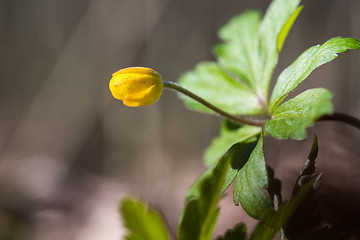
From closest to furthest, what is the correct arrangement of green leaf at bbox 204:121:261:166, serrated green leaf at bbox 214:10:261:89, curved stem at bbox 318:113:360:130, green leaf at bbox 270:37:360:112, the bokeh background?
green leaf at bbox 270:37:360:112 < curved stem at bbox 318:113:360:130 < green leaf at bbox 204:121:261:166 < serrated green leaf at bbox 214:10:261:89 < the bokeh background

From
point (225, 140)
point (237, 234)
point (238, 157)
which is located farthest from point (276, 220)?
point (225, 140)

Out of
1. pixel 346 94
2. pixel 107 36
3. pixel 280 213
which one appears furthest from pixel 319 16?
pixel 280 213

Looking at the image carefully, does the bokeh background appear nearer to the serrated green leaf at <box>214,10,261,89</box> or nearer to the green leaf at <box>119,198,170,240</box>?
the serrated green leaf at <box>214,10,261,89</box>

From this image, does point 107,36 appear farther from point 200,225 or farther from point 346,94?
point 200,225

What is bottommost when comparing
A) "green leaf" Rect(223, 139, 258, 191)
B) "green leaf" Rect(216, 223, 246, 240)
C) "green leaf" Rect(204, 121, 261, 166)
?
"green leaf" Rect(216, 223, 246, 240)

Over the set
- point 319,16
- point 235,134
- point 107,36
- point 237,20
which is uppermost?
point 107,36

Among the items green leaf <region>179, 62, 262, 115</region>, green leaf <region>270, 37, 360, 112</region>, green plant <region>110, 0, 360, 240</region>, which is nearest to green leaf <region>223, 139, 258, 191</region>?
green plant <region>110, 0, 360, 240</region>
